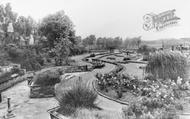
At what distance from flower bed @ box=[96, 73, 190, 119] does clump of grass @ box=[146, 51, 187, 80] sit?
0.31 metres

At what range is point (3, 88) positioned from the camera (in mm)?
9203

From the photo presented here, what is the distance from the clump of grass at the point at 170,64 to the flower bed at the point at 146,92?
31 cm

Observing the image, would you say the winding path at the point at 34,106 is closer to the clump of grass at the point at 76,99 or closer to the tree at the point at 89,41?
the clump of grass at the point at 76,99

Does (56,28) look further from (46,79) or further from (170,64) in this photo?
(170,64)

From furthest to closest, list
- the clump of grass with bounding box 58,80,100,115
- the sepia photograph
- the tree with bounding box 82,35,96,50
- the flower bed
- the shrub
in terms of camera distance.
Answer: the tree with bounding box 82,35,96,50 < the shrub < the clump of grass with bounding box 58,80,100,115 < the sepia photograph < the flower bed

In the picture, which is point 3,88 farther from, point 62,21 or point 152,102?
point 62,21

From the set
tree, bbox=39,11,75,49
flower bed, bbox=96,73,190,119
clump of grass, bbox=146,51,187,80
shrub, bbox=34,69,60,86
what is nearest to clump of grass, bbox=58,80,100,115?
flower bed, bbox=96,73,190,119

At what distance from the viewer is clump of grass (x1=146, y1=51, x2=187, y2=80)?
6.49 m

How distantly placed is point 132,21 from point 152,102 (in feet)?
36.1

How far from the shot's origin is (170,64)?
650 centimetres

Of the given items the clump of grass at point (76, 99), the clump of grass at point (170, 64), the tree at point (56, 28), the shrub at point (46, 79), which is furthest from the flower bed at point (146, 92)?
the tree at point (56, 28)

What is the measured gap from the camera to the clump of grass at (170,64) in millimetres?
6488

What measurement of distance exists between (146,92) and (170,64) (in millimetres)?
1660

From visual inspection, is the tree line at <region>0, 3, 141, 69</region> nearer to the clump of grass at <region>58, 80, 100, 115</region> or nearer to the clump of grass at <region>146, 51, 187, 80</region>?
the clump of grass at <region>146, 51, 187, 80</region>
